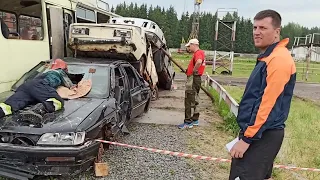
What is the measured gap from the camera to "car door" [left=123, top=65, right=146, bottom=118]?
281 inches

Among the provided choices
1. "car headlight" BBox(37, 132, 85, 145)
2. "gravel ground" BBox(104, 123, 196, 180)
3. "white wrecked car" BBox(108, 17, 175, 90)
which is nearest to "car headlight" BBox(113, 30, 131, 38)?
"gravel ground" BBox(104, 123, 196, 180)

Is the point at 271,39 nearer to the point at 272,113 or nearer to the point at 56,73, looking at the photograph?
the point at 272,113

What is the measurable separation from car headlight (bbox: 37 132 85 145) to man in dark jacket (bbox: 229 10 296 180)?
2.10 m

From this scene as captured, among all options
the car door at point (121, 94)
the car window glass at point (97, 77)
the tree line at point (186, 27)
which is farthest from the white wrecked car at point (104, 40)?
the tree line at point (186, 27)

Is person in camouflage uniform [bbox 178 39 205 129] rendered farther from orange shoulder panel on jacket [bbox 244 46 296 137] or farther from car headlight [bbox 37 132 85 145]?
orange shoulder panel on jacket [bbox 244 46 296 137]

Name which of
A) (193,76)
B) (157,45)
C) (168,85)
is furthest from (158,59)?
(193,76)

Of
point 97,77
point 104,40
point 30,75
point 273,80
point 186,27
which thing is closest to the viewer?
point 273,80

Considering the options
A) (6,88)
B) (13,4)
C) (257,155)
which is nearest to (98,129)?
(257,155)

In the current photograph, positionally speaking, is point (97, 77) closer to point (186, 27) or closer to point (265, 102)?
point (265, 102)

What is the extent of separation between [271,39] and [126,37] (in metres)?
5.88

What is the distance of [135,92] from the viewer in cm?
740

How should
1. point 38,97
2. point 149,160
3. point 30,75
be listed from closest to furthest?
point 38,97
point 149,160
point 30,75

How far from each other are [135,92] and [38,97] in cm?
249

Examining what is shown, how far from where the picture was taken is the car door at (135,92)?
23.4 ft
